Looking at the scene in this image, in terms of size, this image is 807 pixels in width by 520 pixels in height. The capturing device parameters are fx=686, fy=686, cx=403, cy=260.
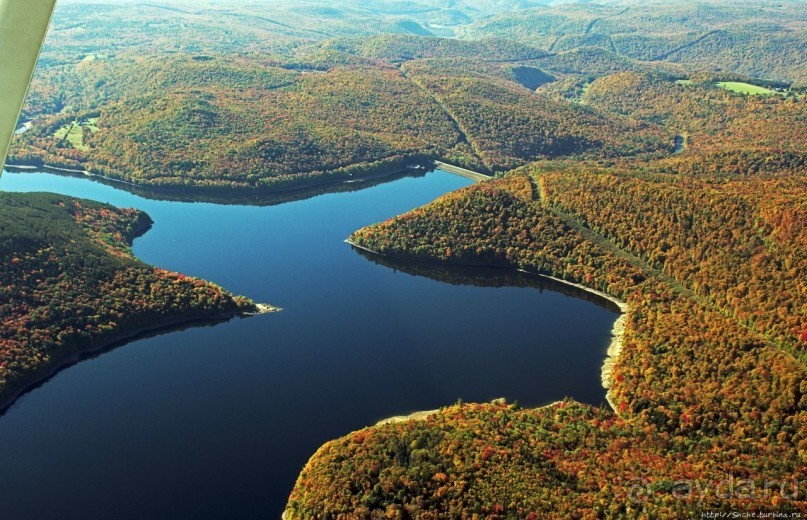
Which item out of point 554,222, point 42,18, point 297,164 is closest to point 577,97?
point 297,164

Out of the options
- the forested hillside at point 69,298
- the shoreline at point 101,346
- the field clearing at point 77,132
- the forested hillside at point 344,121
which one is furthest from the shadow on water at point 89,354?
the field clearing at point 77,132

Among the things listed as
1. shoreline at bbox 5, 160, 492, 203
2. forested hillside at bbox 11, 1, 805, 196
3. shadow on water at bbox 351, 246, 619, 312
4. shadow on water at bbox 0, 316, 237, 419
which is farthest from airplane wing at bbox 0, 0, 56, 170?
forested hillside at bbox 11, 1, 805, 196

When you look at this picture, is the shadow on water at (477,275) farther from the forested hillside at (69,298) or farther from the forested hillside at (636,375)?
the forested hillside at (69,298)

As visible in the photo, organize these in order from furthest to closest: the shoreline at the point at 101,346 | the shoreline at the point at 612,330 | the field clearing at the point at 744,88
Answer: the field clearing at the point at 744,88
the shoreline at the point at 612,330
the shoreline at the point at 101,346

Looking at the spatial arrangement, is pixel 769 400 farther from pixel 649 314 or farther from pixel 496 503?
pixel 496 503

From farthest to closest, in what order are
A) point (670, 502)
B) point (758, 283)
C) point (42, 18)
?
point (758, 283), point (670, 502), point (42, 18)

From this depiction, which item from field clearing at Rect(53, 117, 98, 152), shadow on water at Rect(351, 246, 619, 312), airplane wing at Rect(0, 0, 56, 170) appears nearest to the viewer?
airplane wing at Rect(0, 0, 56, 170)

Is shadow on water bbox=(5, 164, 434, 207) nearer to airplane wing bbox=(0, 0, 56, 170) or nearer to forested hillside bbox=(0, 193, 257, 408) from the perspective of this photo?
forested hillside bbox=(0, 193, 257, 408)
